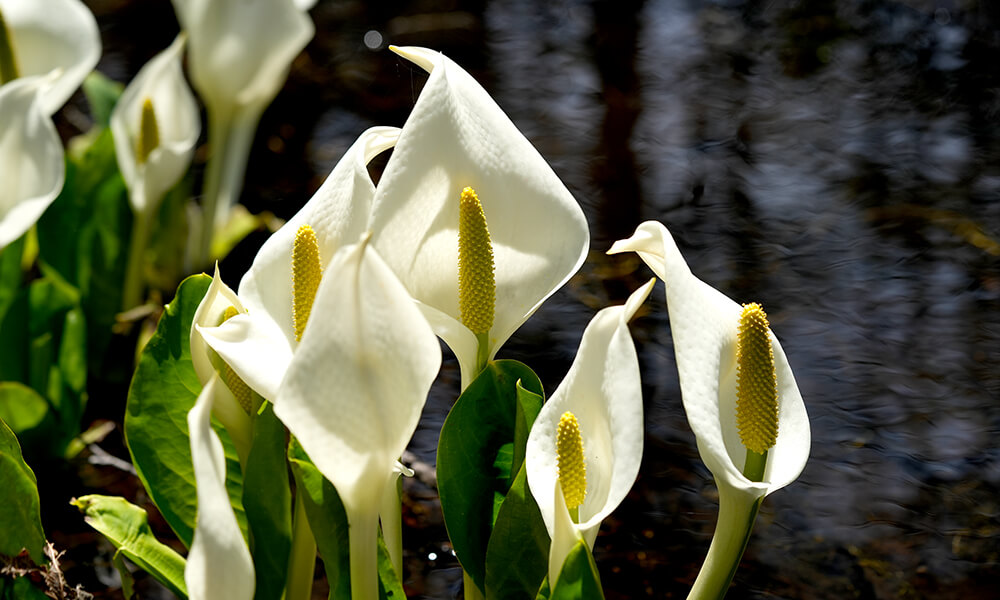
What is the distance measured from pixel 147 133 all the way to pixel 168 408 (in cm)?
49

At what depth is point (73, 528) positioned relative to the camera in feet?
2.89

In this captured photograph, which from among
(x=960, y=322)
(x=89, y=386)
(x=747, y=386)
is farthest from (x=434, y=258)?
(x=960, y=322)

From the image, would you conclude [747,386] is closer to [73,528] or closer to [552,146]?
[73,528]

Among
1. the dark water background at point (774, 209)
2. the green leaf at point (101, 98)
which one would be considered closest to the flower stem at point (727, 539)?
the dark water background at point (774, 209)

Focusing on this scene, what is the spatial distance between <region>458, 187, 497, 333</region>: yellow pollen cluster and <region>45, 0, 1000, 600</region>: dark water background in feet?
1.30

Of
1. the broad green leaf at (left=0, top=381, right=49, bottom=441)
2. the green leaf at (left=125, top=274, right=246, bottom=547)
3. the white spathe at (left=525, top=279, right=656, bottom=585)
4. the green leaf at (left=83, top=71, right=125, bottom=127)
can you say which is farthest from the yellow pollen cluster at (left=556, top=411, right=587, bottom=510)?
the green leaf at (left=83, top=71, right=125, bottom=127)

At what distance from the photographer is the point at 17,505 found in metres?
0.53

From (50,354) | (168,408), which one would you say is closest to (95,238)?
(50,354)

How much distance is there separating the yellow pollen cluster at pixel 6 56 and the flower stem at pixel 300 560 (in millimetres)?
488

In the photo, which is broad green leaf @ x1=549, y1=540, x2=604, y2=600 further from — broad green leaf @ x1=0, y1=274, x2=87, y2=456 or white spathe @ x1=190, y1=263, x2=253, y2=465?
broad green leaf @ x1=0, y1=274, x2=87, y2=456

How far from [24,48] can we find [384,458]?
0.63m

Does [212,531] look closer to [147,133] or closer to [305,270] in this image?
[305,270]

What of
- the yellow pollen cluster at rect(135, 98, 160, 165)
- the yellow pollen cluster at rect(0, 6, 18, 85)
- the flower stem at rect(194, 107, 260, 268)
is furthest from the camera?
the flower stem at rect(194, 107, 260, 268)

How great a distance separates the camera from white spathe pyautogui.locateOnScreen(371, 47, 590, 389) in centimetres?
47
